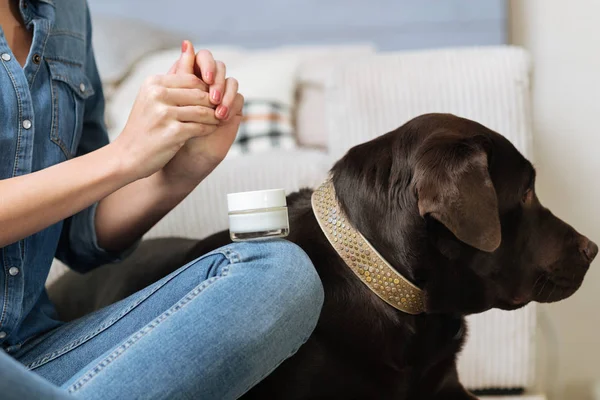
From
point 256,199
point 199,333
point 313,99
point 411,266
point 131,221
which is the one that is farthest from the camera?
point 313,99

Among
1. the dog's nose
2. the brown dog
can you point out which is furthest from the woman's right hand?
the dog's nose

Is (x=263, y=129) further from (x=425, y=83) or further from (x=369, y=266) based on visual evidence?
(x=369, y=266)

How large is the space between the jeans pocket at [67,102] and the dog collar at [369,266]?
455 mm

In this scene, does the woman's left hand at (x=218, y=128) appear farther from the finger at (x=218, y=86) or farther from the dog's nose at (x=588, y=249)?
the dog's nose at (x=588, y=249)

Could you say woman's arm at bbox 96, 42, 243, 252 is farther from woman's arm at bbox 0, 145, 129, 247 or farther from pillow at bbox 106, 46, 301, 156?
pillow at bbox 106, 46, 301, 156

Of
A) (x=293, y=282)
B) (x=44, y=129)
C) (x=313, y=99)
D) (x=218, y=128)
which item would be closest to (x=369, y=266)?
(x=293, y=282)

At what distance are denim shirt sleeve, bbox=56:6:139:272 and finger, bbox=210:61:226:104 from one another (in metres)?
0.37

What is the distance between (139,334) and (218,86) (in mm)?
380

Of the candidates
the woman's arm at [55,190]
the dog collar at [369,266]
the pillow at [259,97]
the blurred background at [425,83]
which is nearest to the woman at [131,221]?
the woman's arm at [55,190]

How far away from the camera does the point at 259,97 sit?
201cm

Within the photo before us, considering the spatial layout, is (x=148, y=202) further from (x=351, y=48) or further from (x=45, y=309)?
(x=351, y=48)

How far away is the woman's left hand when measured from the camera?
0.99 meters

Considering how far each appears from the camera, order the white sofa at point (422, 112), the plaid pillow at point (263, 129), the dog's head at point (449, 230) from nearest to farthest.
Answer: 1. the dog's head at point (449, 230)
2. the white sofa at point (422, 112)
3. the plaid pillow at point (263, 129)

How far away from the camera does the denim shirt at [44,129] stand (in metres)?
0.99
